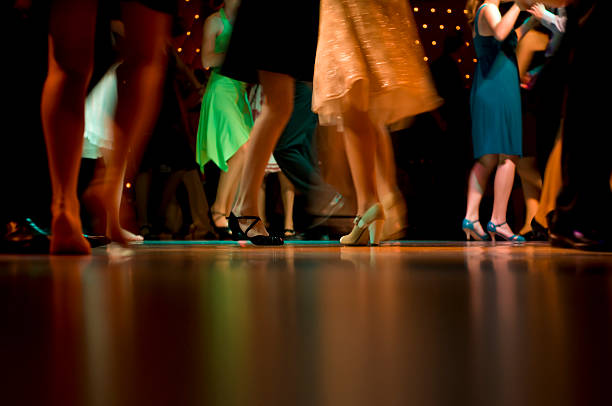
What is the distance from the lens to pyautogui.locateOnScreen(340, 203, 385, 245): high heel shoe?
1937 mm

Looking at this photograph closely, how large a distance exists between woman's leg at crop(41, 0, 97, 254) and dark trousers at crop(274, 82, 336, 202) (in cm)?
196

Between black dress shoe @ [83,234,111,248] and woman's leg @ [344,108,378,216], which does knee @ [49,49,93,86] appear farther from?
woman's leg @ [344,108,378,216]

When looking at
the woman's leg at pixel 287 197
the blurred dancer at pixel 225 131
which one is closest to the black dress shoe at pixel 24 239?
the blurred dancer at pixel 225 131

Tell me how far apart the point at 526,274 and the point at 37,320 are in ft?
2.07

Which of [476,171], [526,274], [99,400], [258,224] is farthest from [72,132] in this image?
[476,171]

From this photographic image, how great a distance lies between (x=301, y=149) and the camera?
11.7 feet

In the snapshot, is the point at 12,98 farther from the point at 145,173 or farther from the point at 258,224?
the point at 145,173

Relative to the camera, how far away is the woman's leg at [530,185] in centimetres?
349

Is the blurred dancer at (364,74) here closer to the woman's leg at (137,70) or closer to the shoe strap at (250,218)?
the shoe strap at (250,218)

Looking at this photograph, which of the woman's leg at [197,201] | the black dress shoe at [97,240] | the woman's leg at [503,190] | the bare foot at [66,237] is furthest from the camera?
the woman's leg at [197,201]

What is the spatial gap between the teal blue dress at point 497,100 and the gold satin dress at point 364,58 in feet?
4.64

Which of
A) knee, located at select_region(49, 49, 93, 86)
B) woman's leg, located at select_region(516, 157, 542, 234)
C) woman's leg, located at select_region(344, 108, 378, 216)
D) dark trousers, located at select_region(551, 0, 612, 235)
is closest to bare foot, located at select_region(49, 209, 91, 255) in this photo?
knee, located at select_region(49, 49, 93, 86)

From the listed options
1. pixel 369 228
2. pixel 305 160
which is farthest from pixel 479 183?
pixel 369 228

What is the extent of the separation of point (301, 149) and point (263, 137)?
1.65 meters
